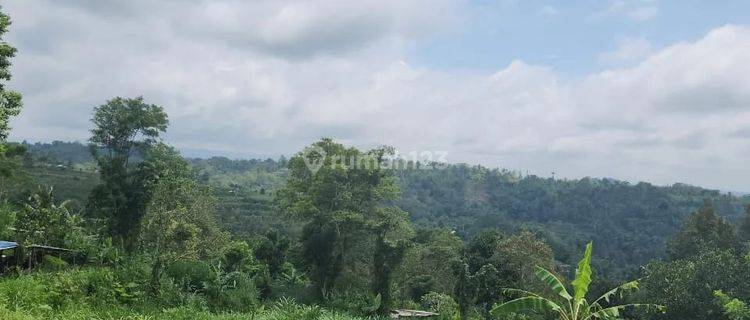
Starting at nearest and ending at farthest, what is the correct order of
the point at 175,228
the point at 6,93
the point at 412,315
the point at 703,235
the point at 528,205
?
the point at 6,93, the point at 175,228, the point at 412,315, the point at 703,235, the point at 528,205

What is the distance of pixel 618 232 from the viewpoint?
100000 mm

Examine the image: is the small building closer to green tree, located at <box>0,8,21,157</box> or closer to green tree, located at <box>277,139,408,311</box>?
green tree, located at <box>277,139,408,311</box>

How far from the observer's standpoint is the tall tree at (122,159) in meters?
27.7

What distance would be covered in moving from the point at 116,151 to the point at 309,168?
33.3 ft

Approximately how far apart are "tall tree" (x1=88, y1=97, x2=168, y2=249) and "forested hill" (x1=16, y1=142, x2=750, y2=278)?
21.2 m

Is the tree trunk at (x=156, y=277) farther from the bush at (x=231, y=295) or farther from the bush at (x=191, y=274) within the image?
the bush at (x=231, y=295)

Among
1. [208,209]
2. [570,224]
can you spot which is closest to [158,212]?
[208,209]

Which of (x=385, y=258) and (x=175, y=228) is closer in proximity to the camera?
(x=175, y=228)

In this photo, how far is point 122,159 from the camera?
1142 inches

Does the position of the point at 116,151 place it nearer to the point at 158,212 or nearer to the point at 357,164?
the point at 158,212

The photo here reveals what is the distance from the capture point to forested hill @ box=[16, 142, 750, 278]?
67.8 metres

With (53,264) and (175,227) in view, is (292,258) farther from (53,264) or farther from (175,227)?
(53,264)

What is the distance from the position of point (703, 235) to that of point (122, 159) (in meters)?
38.8

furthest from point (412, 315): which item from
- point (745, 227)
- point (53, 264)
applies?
point (745, 227)
